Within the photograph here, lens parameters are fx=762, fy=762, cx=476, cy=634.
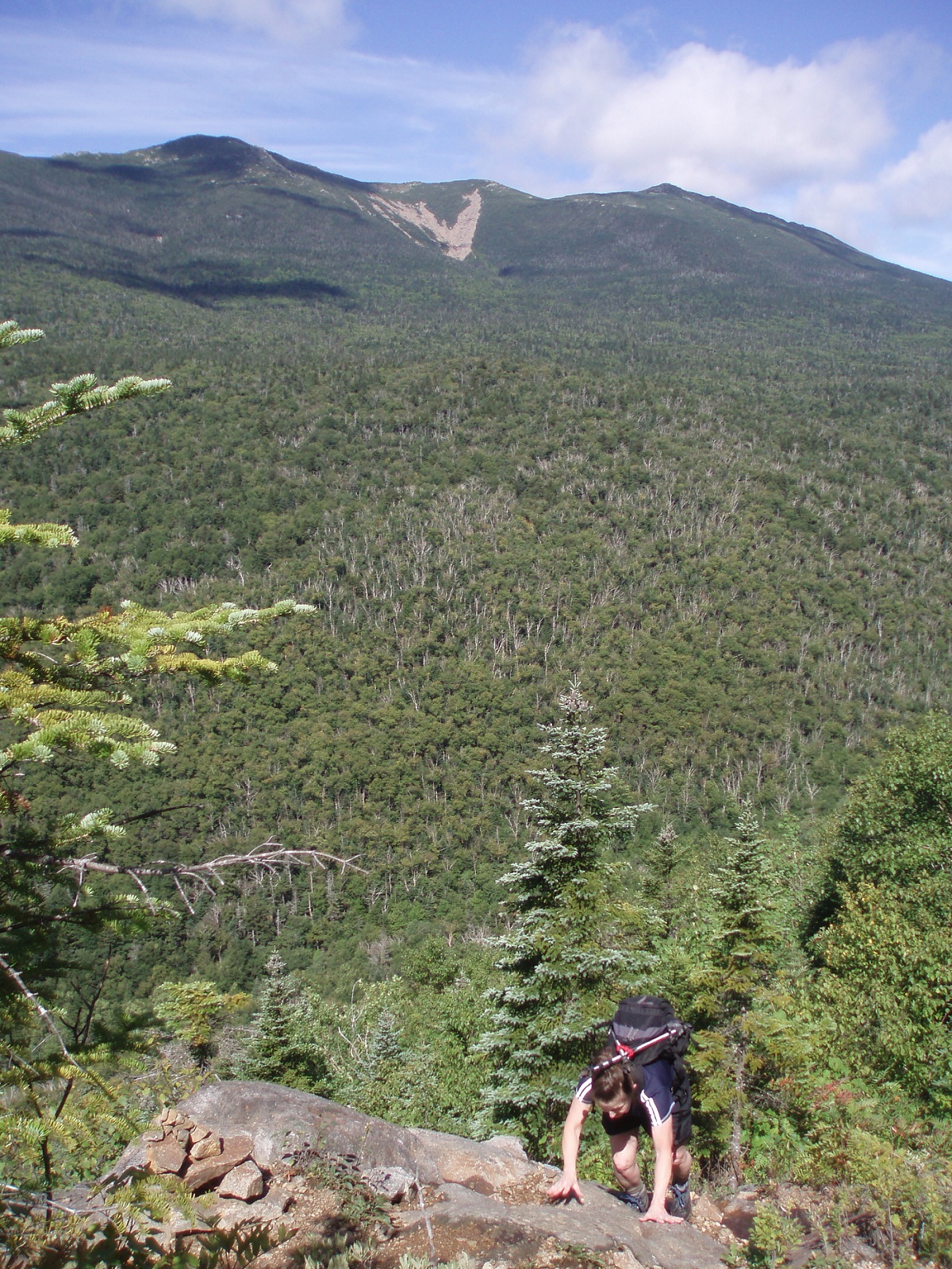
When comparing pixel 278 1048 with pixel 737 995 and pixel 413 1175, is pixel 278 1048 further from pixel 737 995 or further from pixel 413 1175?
pixel 413 1175

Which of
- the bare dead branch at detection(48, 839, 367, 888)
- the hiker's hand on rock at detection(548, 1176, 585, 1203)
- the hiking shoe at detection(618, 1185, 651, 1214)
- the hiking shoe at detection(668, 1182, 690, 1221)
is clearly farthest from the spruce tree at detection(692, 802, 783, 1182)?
the bare dead branch at detection(48, 839, 367, 888)

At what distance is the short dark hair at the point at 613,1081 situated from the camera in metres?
5.27

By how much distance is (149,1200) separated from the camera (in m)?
3.91

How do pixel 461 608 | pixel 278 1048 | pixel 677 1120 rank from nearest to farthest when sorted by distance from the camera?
pixel 677 1120 → pixel 278 1048 → pixel 461 608

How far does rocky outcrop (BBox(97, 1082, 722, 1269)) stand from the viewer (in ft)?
18.7

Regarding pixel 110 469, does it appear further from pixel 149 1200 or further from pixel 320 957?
pixel 149 1200

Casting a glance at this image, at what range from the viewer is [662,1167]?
5.38 metres

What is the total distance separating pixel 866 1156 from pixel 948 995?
8481mm

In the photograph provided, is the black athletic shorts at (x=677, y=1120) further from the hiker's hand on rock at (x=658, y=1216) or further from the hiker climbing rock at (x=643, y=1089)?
the hiker's hand on rock at (x=658, y=1216)

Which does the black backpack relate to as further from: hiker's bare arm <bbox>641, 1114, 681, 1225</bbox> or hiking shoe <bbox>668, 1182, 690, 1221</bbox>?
hiking shoe <bbox>668, 1182, 690, 1221</bbox>

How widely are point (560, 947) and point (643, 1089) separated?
7343mm

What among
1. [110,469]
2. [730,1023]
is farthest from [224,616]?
[110,469]

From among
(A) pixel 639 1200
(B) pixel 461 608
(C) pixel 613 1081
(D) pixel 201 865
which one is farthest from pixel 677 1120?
(B) pixel 461 608

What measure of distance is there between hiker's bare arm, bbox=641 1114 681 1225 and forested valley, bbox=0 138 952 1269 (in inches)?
44.3
